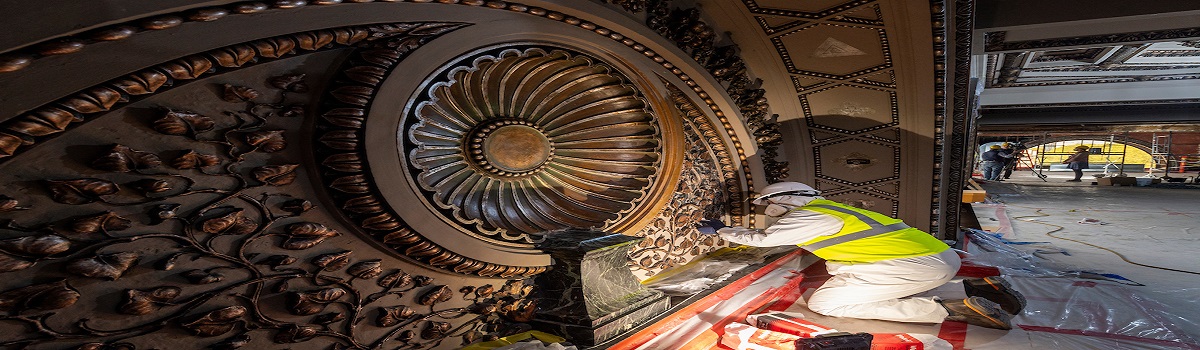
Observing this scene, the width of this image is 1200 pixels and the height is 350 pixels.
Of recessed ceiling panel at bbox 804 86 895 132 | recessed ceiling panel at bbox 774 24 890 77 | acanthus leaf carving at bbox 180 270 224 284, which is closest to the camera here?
acanthus leaf carving at bbox 180 270 224 284

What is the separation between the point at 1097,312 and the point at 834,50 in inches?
77.9

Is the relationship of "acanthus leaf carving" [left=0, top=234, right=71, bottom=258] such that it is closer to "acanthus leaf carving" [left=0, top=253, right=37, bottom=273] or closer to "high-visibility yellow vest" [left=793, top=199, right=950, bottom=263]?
"acanthus leaf carving" [left=0, top=253, right=37, bottom=273]

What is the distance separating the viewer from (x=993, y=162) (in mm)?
14602

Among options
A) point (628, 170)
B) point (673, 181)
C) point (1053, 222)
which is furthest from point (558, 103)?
point (1053, 222)

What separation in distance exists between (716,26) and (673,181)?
3.09 ft

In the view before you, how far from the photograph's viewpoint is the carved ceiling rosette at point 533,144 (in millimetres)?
2516

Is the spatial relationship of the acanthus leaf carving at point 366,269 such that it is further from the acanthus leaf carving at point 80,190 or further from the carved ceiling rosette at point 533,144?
the acanthus leaf carving at point 80,190

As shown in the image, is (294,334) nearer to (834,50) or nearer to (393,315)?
(393,315)

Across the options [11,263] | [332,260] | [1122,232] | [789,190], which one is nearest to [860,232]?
[789,190]

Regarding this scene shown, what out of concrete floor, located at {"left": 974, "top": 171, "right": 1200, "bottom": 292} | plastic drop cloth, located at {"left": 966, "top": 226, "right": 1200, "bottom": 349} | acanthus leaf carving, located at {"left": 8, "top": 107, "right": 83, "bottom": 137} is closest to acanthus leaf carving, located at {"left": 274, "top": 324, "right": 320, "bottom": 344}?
acanthus leaf carving, located at {"left": 8, "top": 107, "right": 83, "bottom": 137}

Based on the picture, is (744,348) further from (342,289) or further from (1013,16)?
(1013,16)

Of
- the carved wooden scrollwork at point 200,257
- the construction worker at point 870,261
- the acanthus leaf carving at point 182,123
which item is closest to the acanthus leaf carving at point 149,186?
the carved wooden scrollwork at point 200,257

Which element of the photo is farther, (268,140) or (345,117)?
(345,117)

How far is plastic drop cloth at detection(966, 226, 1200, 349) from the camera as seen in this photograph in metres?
2.68
